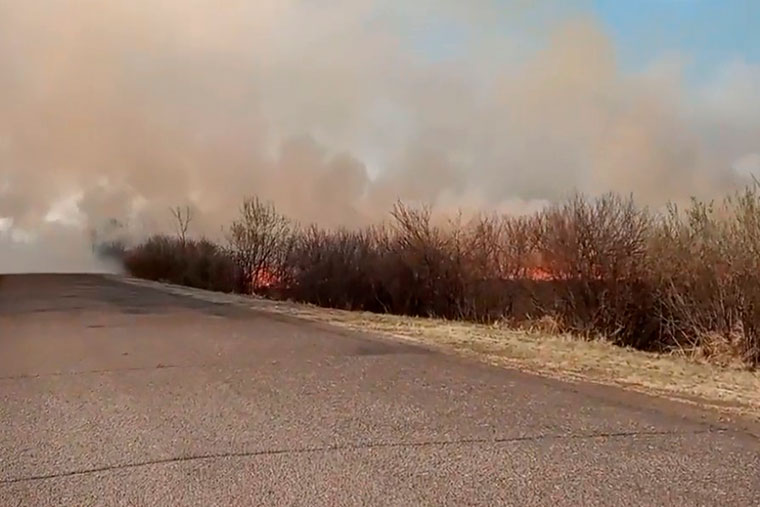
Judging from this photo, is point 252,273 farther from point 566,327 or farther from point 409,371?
point 409,371

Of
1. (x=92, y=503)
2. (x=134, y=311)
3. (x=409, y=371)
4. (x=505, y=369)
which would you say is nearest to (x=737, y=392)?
(x=505, y=369)

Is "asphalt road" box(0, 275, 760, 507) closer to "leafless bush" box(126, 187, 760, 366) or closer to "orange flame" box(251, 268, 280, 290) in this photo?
"leafless bush" box(126, 187, 760, 366)

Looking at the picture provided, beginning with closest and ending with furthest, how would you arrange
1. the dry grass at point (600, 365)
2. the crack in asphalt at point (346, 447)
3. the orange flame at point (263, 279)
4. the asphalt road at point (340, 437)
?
the asphalt road at point (340, 437) → the crack in asphalt at point (346, 447) → the dry grass at point (600, 365) → the orange flame at point (263, 279)

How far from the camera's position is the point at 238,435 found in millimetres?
6484

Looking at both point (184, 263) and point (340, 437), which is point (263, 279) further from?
point (340, 437)

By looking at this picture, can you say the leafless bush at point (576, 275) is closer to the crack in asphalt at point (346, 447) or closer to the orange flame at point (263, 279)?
the orange flame at point (263, 279)

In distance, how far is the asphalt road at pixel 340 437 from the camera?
16.4 feet

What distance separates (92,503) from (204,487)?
26.9 inches

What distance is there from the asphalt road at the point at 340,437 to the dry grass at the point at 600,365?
75cm

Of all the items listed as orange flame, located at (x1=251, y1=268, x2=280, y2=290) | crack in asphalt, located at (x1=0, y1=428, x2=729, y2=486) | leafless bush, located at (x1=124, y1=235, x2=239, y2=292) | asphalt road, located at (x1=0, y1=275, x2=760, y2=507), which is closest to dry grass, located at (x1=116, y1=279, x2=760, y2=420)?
asphalt road, located at (x1=0, y1=275, x2=760, y2=507)

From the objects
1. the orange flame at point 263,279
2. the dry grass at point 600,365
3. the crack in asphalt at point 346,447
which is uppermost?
the orange flame at point 263,279

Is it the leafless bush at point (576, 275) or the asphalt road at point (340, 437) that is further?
the leafless bush at point (576, 275)

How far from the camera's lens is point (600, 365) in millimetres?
11180

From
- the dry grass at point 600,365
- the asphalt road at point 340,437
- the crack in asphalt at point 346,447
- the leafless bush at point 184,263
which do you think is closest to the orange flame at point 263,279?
the leafless bush at point 184,263
